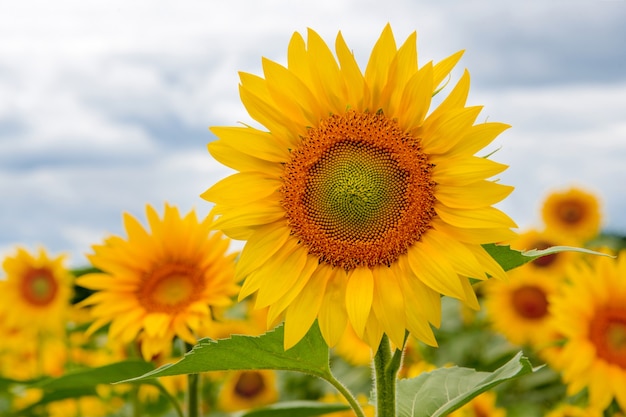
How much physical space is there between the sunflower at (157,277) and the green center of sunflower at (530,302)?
299cm

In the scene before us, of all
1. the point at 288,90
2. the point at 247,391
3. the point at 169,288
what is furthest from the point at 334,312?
the point at 247,391

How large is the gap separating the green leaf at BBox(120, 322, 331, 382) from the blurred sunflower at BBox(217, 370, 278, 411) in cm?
343

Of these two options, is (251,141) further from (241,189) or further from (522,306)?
(522,306)

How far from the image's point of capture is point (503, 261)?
6.04 feet

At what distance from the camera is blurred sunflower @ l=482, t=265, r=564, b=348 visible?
5.46 meters

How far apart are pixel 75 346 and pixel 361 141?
4.24 meters

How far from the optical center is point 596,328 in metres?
3.57

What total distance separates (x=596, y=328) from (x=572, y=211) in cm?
459

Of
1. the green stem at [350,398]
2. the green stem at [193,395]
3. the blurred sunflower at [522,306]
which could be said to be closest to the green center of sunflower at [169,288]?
the green stem at [193,395]

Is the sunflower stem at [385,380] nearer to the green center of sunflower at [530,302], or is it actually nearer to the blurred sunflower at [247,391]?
the blurred sunflower at [247,391]

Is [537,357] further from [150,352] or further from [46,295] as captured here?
[46,295]

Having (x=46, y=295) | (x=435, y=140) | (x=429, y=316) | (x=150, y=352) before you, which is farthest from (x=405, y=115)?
(x=46, y=295)

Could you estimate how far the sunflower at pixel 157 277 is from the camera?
10.3ft

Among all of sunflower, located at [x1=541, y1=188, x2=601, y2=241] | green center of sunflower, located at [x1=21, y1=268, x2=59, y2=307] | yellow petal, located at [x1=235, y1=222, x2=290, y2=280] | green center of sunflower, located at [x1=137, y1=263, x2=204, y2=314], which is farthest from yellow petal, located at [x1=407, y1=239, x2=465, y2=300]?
sunflower, located at [x1=541, y1=188, x2=601, y2=241]
